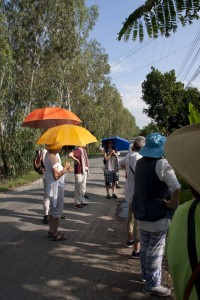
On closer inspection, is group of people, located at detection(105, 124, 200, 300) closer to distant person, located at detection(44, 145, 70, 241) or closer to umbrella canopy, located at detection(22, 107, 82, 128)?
distant person, located at detection(44, 145, 70, 241)

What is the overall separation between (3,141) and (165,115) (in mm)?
11257

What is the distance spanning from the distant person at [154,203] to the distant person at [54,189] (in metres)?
2.46

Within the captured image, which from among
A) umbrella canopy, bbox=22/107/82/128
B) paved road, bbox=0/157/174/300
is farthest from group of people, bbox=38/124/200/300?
umbrella canopy, bbox=22/107/82/128

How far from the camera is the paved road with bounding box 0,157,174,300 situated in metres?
4.40

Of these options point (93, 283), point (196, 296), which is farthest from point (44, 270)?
point (196, 296)

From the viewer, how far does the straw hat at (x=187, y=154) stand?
1.50 m

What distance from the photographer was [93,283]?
15.1 feet

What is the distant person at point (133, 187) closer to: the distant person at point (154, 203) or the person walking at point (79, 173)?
the distant person at point (154, 203)

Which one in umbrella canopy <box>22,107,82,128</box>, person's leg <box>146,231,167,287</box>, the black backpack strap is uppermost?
umbrella canopy <box>22,107,82,128</box>

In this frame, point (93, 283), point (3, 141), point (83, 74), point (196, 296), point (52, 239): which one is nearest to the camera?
point (196, 296)

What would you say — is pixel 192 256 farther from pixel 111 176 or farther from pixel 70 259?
pixel 111 176

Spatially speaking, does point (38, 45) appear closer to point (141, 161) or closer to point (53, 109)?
point (53, 109)

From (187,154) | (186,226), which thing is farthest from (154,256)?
(187,154)

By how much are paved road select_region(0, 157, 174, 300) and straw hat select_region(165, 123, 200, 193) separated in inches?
120
